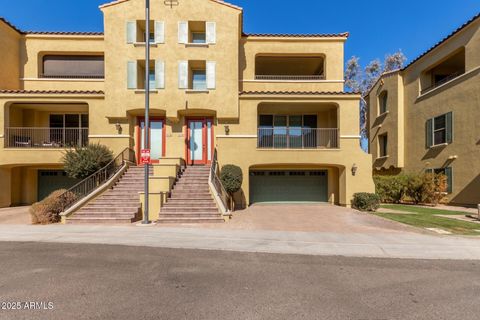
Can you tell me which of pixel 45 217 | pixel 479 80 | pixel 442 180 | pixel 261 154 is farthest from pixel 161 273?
pixel 479 80

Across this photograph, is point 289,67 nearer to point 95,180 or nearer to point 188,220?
point 188,220

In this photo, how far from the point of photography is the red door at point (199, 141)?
1608 centimetres

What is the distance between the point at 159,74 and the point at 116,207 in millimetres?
8294

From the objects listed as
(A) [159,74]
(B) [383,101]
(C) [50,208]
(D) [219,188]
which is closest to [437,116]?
(B) [383,101]

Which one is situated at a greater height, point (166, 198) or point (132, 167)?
point (132, 167)

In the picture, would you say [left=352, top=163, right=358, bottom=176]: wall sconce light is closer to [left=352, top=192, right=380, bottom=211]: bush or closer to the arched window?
[left=352, top=192, right=380, bottom=211]: bush

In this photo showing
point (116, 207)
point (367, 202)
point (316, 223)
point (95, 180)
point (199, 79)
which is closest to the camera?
point (316, 223)

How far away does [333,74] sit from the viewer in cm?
1716

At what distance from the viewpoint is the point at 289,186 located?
1673cm

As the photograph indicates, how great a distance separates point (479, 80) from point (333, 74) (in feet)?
25.9

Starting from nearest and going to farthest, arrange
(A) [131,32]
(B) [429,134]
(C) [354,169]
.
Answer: (C) [354,169] → (A) [131,32] → (B) [429,134]

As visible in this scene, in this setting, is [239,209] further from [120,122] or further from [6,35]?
[6,35]

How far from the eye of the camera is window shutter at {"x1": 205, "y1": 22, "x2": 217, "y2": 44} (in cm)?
1565

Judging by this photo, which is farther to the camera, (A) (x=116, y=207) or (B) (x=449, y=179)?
(B) (x=449, y=179)
